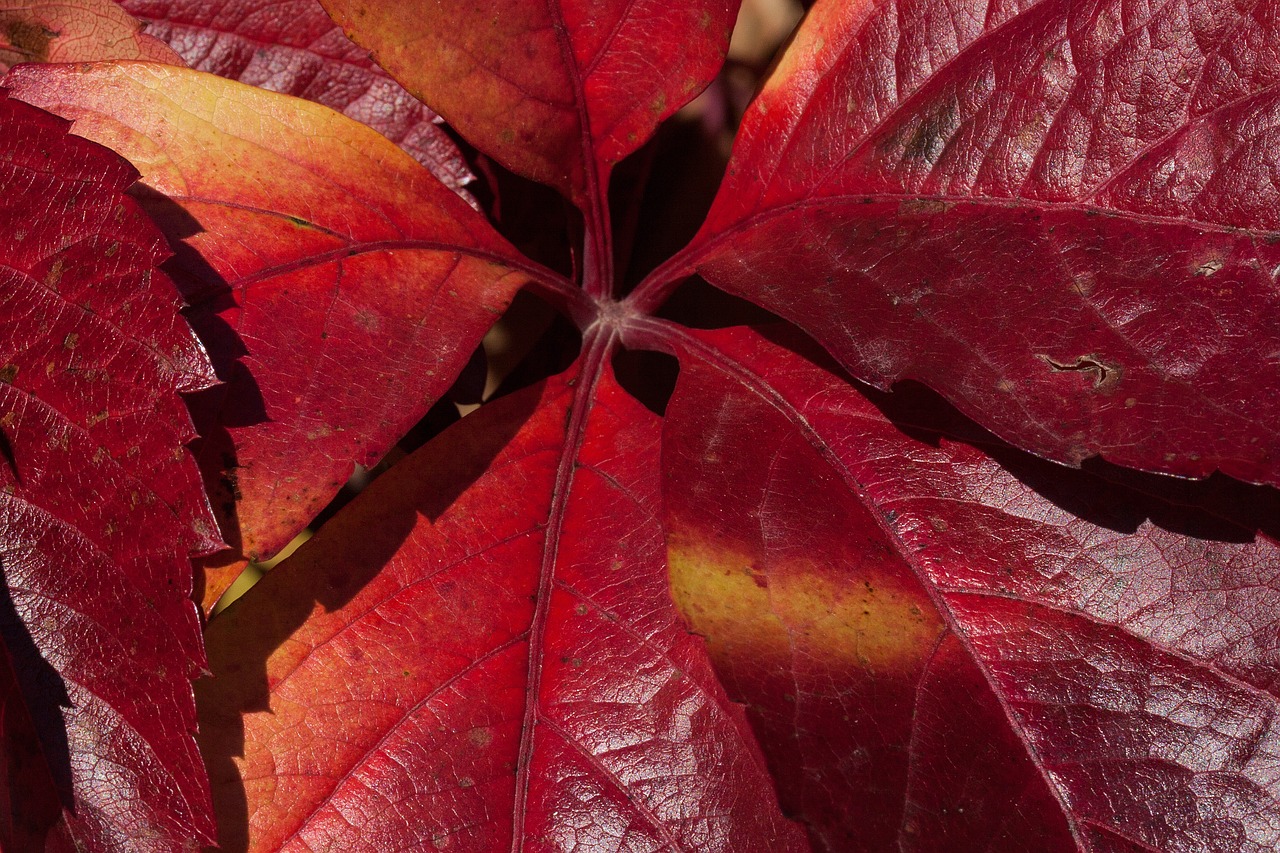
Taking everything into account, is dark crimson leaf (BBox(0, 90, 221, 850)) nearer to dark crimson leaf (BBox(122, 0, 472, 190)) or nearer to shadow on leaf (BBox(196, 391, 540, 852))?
shadow on leaf (BBox(196, 391, 540, 852))

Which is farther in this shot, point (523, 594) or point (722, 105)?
point (722, 105)

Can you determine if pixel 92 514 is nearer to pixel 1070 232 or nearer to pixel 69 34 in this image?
pixel 69 34

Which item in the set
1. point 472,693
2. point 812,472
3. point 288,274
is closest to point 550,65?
point 288,274

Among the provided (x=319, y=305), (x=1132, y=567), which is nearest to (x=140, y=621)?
(x=319, y=305)

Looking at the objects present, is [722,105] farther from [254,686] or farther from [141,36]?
[254,686]

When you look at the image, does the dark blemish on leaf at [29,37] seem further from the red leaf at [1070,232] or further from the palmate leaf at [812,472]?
the red leaf at [1070,232]

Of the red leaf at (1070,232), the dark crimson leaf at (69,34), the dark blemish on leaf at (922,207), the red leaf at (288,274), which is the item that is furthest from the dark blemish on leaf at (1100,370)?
the dark crimson leaf at (69,34)
